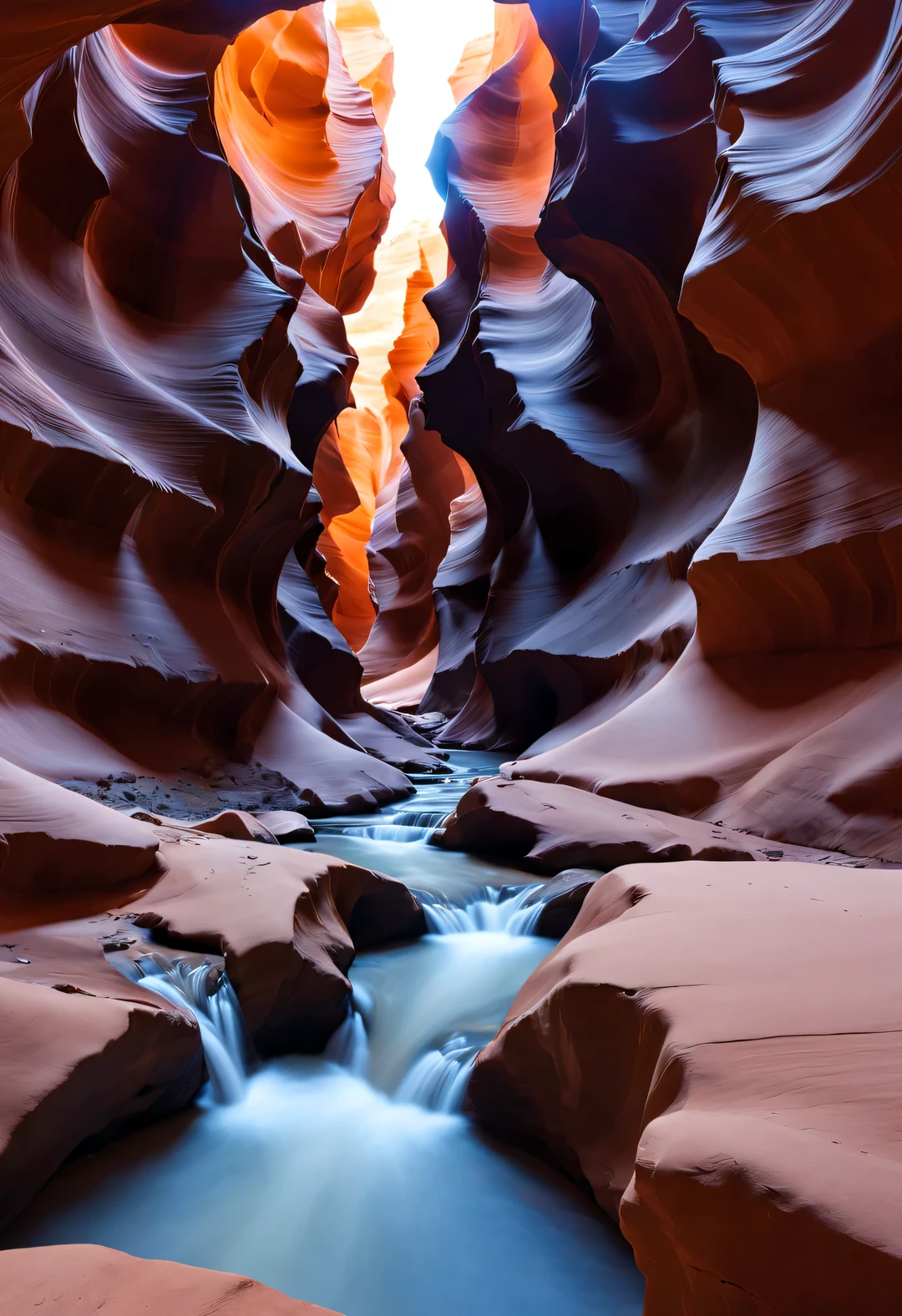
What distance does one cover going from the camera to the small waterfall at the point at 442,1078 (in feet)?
9.14

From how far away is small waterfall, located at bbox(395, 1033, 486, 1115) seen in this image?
279cm

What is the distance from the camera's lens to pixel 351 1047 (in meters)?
3.15

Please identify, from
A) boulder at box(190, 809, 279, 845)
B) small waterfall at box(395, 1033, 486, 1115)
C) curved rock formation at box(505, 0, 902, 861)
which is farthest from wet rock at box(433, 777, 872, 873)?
small waterfall at box(395, 1033, 486, 1115)

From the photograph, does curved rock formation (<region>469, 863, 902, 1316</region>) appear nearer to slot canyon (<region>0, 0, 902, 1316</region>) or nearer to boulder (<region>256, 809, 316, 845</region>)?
slot canyon (<region>0, 0, 902, 1316</region>)

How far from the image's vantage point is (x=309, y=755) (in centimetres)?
817

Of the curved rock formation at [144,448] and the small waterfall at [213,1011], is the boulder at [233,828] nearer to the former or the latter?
the curved rock formation at [144,448]

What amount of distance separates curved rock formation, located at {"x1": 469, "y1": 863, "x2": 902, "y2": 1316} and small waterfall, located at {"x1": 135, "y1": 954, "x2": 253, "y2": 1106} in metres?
0.87

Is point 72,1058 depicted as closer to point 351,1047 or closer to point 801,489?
point 351,1047

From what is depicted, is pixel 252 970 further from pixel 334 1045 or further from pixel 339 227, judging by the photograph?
pixel 339 227

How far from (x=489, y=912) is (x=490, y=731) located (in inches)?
361

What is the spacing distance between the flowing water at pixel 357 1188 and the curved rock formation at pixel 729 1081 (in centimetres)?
18

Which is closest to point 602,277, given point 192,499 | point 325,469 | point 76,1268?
point 192,499

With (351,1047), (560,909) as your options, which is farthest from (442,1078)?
(560,909)

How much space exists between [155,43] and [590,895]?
440 inches
